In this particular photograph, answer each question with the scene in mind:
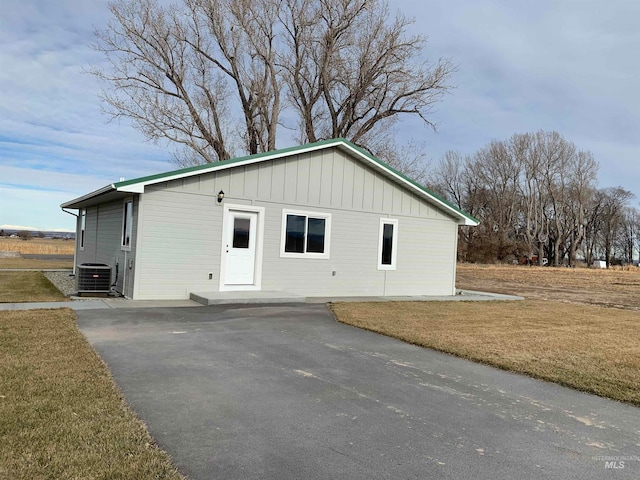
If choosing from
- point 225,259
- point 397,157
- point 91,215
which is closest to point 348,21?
point 397,157

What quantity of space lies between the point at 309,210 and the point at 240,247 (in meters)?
2.11

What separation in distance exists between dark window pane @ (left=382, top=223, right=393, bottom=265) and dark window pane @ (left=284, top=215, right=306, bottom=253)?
8.91ft

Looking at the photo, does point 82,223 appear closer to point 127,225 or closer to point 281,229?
point 127,225

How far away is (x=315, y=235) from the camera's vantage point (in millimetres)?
12930

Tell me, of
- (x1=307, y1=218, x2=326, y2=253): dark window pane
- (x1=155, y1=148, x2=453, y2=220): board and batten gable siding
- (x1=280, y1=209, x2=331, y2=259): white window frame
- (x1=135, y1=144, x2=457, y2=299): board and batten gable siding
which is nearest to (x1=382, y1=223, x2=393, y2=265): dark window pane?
(x1=135, y1=144, x2=457, y2=299): board and batten gable siding

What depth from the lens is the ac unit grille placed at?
11102mm

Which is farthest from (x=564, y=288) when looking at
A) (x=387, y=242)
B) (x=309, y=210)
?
(x=309, y=210)

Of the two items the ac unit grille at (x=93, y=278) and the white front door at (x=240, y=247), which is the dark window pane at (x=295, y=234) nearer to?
the white front door at (x=240, y=247)

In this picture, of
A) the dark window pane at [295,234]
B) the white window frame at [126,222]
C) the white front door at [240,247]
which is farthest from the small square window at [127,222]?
the dark window pane at [295,234]

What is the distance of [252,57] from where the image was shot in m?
24.8

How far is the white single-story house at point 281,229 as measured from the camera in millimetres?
10797

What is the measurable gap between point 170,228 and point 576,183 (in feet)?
205

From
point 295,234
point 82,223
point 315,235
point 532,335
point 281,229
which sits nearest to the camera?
point 532,335

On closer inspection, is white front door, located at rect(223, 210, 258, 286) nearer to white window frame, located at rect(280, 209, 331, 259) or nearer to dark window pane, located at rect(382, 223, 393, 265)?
white window frame, located at rect(280, 209, 331, 259)
